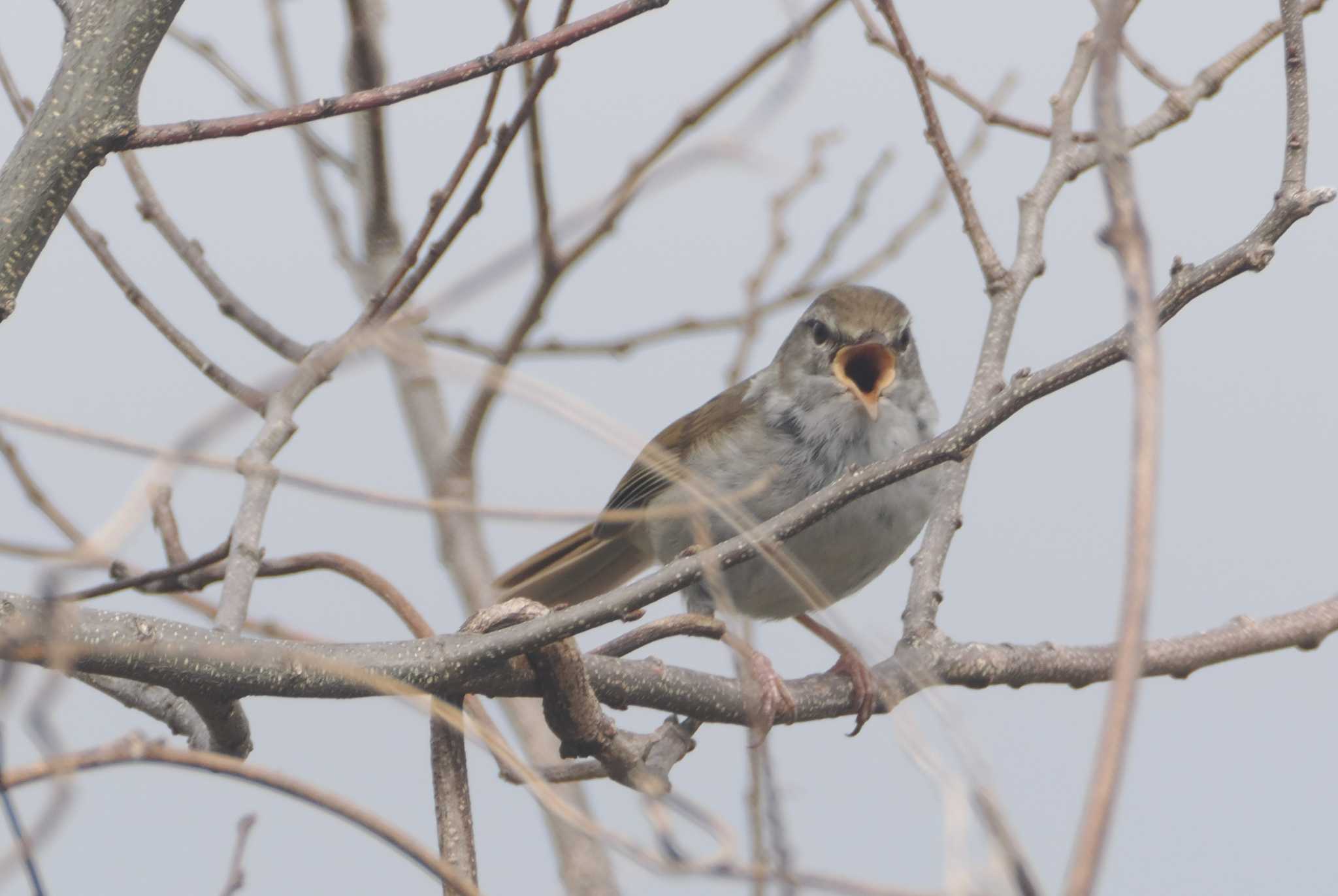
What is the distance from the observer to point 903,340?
13.3ft

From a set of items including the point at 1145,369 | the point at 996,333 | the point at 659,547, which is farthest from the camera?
the point at 659,547

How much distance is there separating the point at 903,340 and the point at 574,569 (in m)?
1.22

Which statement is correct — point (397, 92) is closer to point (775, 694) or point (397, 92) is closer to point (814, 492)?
point (775, 694)

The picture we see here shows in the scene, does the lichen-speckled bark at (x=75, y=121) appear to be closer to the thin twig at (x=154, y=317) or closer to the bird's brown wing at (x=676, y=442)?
the thin twig at (x=154, y=317)

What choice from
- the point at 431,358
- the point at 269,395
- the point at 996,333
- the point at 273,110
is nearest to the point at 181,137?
the point at 273,110

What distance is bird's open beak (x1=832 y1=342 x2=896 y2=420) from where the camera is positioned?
12.6 feet

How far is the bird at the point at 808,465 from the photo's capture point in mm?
3695

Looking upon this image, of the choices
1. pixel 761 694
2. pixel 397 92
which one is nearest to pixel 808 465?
pixel 761 694

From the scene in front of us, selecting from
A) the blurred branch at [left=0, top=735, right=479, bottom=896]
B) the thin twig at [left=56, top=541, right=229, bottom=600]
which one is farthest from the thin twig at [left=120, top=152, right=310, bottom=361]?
the blurred branch at [left=0, top=735, right=479, bottom=896]

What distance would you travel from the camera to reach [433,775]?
1411 mm

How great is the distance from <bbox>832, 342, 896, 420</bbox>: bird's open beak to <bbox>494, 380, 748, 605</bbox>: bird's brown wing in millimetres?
393

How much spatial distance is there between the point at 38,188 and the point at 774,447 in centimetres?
251

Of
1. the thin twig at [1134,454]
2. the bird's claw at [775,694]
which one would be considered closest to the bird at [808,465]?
the bird's claw at [775,694]

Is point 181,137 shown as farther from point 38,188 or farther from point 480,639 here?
point 480,639
